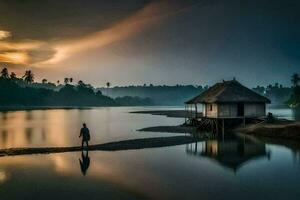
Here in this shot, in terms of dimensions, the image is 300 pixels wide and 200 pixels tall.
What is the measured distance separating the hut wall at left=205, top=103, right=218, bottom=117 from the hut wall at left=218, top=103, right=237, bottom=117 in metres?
0.76

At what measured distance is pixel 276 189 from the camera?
17594 mm

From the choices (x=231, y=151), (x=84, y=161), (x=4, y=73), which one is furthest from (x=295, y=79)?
(x=4, y=73)

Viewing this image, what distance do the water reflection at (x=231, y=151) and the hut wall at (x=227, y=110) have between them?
9489 millimetres

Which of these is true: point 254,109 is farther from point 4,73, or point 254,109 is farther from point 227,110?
point 4,73

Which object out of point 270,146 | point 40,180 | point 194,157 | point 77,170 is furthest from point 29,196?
point 270,146

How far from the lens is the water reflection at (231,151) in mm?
25814

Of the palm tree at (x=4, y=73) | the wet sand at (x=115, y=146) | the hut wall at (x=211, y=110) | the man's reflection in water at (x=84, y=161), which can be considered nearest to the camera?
the man's reflection in water at (x=84, y=161)

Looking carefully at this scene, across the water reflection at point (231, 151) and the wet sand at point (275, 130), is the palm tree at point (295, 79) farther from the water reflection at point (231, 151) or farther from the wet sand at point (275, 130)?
the water reflection at point (231, 151)

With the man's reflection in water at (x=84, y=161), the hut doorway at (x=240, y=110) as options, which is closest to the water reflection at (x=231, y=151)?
the man's reflection in water at (x=84, y=161)

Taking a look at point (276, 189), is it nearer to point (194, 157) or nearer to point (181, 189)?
point (181, 189)

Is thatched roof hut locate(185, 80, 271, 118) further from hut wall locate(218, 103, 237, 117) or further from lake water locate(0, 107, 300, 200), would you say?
lake water locate(0, 107, 300, 200)

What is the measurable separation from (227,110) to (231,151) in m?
18.6

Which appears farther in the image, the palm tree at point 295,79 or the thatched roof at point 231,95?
the palm tree at point 295,79

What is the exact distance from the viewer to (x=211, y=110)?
50.8 metres
